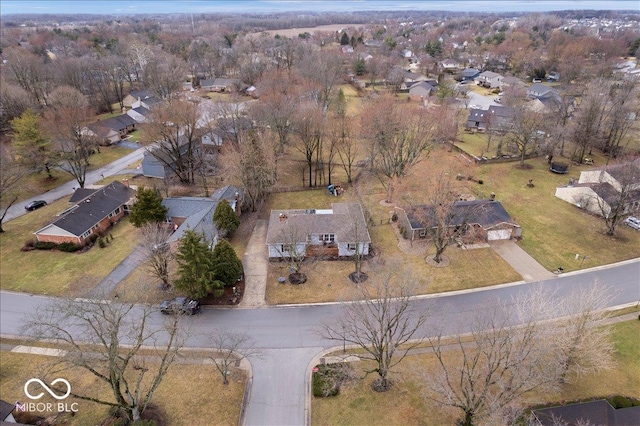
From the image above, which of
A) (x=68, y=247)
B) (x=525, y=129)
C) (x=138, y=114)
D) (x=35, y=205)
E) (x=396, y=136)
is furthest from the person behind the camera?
(x=138, y=114)

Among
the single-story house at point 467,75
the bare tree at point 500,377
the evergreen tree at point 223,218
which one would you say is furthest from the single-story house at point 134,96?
the single-story house at point 467,75

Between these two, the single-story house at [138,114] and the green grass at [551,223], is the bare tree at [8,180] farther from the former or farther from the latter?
the green grass at [551,223]

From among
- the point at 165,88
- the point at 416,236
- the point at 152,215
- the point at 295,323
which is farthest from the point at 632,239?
the point at 165,88

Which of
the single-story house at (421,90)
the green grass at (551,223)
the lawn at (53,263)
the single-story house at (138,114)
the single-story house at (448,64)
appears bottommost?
the lawn at (53,263)

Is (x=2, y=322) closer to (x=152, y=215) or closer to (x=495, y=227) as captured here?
(x=152, y=215)

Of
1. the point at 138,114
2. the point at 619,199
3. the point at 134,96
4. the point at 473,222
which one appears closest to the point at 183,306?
the point at 473,222

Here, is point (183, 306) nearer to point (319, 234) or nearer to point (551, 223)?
point (319, 234)

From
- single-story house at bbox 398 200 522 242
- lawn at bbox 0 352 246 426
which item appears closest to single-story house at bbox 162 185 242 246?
lawn at bbox 0 352 246 426
